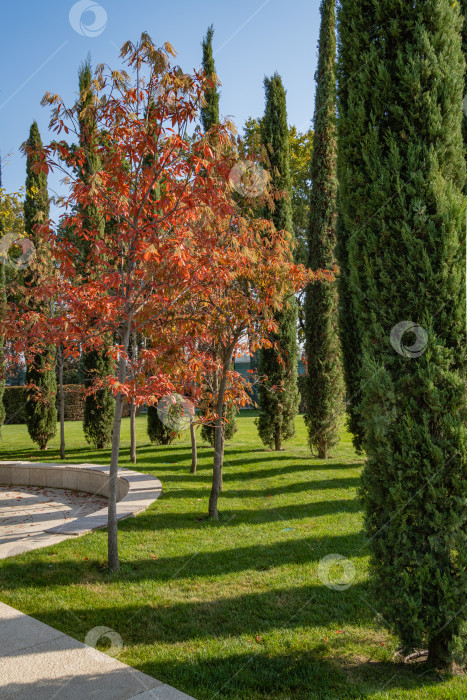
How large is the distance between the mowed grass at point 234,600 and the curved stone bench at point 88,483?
1.13ft

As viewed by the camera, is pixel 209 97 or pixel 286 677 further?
pixel 209 97

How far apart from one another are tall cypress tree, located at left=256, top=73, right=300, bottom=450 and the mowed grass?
509cm

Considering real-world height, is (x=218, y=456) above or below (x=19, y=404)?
below

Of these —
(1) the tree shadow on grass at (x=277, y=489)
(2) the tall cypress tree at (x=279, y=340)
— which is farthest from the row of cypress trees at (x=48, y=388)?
(1) the tree shadow on grass at (x=277, y=489)

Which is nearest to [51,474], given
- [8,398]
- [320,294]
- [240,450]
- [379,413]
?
[240,450]

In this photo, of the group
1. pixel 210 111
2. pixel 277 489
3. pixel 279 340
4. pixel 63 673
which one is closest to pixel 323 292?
pixel 279 340

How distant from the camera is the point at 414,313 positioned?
124 inches

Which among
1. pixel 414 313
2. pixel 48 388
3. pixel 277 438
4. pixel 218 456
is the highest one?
pixel 414 313

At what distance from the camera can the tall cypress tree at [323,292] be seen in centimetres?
1171

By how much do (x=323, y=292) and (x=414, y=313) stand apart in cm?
882

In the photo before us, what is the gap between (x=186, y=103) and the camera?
4.55 meters

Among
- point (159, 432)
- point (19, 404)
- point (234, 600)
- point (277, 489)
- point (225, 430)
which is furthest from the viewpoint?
point (19, 404)

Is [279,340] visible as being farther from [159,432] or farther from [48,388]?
[48,388]

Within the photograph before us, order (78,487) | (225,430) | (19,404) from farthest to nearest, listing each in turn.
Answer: (19,404), (225,430), (78,487)
